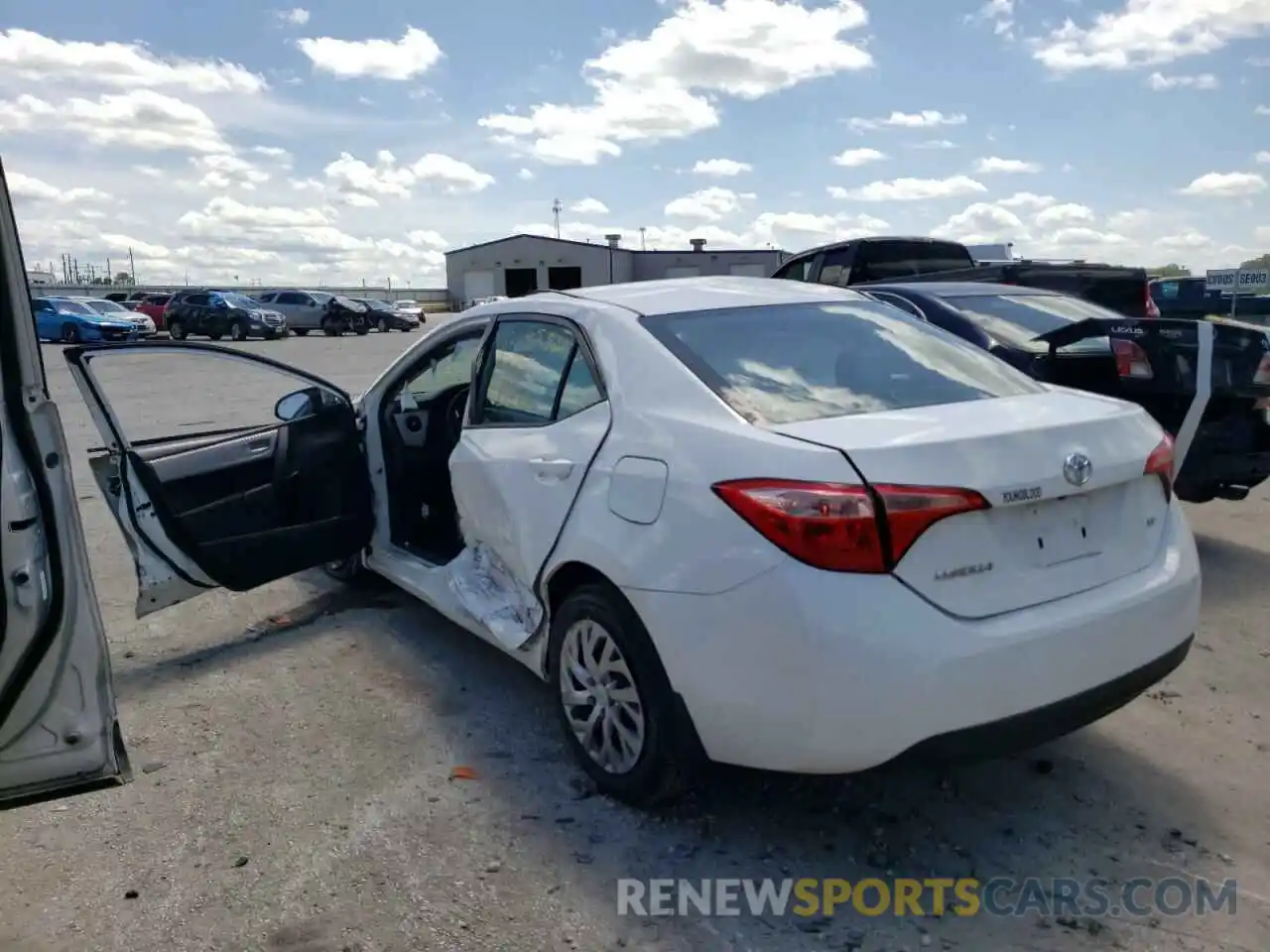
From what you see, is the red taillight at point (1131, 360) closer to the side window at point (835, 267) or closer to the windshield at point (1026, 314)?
the windshield at point (1026, 314)

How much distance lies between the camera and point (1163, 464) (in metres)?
3.12

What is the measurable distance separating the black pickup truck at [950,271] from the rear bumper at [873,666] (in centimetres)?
564

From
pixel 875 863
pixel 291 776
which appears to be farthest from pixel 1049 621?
pixel 291 776

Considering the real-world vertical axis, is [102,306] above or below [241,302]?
below

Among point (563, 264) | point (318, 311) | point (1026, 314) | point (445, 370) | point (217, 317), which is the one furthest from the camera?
point (563, 264)

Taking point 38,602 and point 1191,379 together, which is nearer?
point 38,602

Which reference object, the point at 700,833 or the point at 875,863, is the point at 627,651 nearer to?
the point at 700,833

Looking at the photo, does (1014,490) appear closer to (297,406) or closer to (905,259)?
(297,406)

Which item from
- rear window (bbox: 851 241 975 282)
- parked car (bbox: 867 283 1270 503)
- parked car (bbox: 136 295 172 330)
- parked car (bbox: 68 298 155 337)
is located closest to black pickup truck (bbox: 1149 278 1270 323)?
rear window (bbox: 851 241 975 282)

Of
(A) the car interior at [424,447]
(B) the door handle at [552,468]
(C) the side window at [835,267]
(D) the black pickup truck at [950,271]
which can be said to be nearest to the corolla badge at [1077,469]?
(B) the door handle at [552,468]

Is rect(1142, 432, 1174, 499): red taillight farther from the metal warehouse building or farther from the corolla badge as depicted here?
the metal warehouse building

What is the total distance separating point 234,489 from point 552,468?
7.07ft

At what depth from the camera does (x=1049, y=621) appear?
2682 mm

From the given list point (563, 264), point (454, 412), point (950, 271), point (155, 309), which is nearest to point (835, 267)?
point (950, 271)
